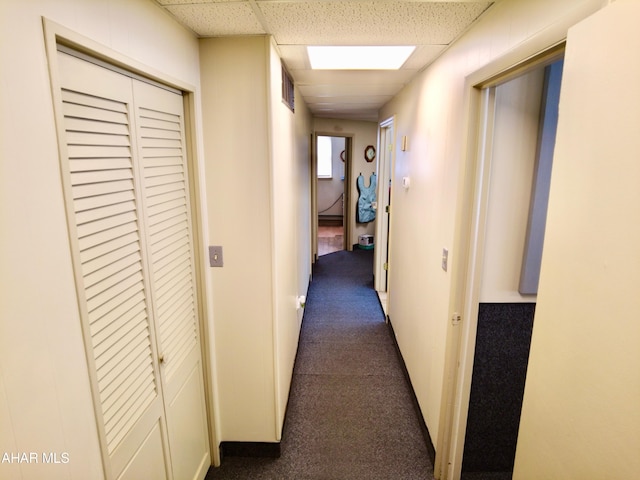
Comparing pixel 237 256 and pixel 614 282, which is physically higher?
pixel 614 282

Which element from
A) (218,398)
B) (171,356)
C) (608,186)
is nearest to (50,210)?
(171,356)

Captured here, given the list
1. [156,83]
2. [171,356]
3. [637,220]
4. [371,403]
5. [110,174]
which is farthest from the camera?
[371,403]

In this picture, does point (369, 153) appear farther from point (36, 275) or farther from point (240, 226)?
point (36, 275)

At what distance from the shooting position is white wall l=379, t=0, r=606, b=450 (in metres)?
1.20

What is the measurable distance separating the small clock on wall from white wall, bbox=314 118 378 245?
0.17 ft

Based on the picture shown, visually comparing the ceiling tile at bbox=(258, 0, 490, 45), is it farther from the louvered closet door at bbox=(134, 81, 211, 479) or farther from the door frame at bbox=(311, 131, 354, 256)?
the door frame at bbox=(311, 131, 354, 256)

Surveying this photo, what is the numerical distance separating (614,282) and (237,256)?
1555 millimetres

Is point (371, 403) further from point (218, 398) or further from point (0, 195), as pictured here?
point (0, 195)

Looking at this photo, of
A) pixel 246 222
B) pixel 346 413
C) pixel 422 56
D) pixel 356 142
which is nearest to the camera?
pixel 246 222

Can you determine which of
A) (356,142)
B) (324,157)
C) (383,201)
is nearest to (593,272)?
(383,201)

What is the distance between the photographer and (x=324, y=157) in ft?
29.3

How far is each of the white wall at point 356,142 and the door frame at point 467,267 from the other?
14.2 feet

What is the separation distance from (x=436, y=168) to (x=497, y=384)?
47.4 inches

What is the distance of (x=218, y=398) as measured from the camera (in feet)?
6.77
